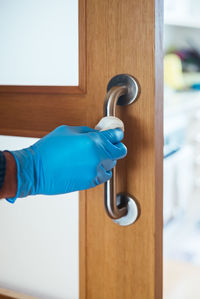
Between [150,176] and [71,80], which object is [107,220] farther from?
[71,80]

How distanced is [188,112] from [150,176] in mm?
2151

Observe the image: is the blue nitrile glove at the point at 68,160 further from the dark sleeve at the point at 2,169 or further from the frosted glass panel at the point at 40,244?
the frosted glass panel at the point at 40,244

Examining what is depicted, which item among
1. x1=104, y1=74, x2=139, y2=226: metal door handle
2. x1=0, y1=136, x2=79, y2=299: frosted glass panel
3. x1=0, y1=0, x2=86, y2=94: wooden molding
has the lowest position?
x1=0, y1=136, x2=79, y2=299: frosted glass panel

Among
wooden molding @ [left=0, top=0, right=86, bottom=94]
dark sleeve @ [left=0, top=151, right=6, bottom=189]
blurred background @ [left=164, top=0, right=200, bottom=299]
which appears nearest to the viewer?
dark sleeve @ [left=0, top=151, right=6, bottom=189]

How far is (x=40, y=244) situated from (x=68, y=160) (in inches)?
11.5

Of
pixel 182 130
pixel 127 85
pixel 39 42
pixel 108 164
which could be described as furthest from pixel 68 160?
pixel 182 130

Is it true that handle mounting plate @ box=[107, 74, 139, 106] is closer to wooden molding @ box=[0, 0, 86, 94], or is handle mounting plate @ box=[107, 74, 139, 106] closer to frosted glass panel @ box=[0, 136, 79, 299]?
wooden molding @ box=[0, 0, 86, 94]

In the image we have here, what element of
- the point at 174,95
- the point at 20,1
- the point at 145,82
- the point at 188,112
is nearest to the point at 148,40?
the point at 145,82

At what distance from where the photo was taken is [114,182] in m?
0.64

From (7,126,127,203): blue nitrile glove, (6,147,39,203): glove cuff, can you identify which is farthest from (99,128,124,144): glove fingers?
(6,147,39,203): glove cuff

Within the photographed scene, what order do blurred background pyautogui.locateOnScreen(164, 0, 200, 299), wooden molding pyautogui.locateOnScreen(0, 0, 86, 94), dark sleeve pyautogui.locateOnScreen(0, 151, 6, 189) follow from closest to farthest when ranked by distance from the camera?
dark sleeve pyautogui.locateOnScreen(0, 151, 6, 189) < wooden molding pyautogui.locateOnScreen(0, 0, 86, 94) < blurred background pyautogui.locateOnScreen(164, 0, 200, 299)

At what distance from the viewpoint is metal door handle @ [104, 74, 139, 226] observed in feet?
2.03

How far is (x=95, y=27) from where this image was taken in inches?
26.3

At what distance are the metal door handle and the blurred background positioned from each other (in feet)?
4.25
